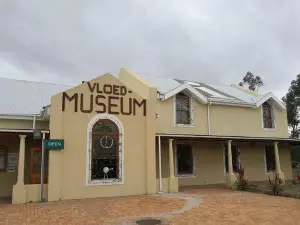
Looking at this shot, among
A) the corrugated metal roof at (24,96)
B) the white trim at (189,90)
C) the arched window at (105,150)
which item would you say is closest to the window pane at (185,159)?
the white trim at (189,90)

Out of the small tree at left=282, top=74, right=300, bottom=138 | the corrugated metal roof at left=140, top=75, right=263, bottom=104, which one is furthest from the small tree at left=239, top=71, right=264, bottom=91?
the corrugated metal roof at left=140, top=75, right=263, bottom=104

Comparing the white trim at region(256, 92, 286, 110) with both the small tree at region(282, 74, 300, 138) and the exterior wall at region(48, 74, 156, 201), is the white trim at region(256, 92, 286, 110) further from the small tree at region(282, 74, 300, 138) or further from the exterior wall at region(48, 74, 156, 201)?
the small tree at region(282, 74, 300, 138)

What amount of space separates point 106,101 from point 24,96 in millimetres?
6047

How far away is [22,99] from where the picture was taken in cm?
1642

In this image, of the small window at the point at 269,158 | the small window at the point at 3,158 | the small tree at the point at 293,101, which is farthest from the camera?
the small tree at the point at 293,101

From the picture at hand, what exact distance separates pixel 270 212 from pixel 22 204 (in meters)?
8.53

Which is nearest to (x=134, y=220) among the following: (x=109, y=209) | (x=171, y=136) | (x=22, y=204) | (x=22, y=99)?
(x=109, y=209)

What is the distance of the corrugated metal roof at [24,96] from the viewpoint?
15.1 meters

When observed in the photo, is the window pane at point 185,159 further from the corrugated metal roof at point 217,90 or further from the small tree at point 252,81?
the small tree at point 252,81

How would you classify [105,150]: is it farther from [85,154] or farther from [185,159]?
[185,159]

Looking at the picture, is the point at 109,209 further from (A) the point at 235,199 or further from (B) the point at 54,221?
(A) the point at 235,199

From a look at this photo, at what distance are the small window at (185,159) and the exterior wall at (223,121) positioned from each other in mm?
991

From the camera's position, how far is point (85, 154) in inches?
500

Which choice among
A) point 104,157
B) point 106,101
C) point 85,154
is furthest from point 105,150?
point 106,101
